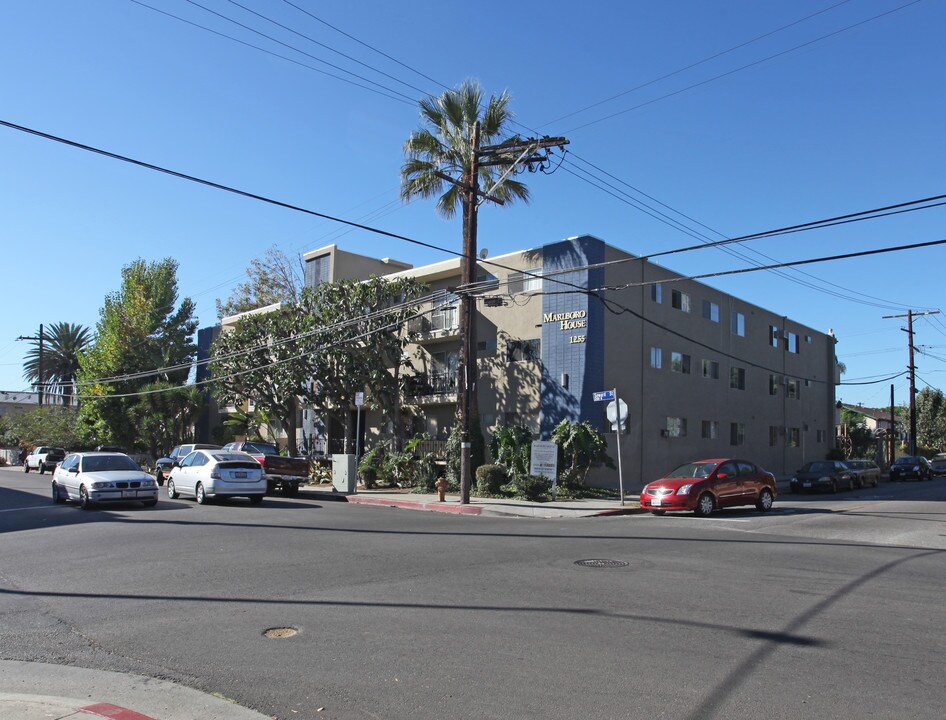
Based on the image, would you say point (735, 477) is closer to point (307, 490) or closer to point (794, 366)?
point (307, 490)

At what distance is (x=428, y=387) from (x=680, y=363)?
454 inches

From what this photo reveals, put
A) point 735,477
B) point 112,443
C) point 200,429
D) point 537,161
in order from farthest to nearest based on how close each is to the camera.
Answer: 1. point 200,429
2. point 112,443
3. point 537,161
4. point 735,477

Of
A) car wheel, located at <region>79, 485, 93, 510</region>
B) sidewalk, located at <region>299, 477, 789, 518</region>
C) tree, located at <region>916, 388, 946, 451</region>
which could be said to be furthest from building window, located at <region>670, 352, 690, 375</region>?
tree, located at <region>916, 388, 946, 451</region>

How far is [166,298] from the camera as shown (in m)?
49.2

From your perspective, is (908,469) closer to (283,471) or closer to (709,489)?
(709,489)

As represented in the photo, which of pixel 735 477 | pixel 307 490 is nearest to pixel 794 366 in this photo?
pixel 735 477

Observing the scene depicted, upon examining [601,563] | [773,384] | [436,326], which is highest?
[436,326]

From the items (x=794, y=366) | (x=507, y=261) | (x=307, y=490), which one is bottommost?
(x=307, y=490)

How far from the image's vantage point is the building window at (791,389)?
42.7 m

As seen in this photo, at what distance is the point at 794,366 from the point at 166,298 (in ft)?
135

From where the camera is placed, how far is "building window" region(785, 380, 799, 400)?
140 ft

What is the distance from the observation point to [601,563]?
10625 mm

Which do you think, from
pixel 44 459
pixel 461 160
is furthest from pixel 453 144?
pixel 44 459

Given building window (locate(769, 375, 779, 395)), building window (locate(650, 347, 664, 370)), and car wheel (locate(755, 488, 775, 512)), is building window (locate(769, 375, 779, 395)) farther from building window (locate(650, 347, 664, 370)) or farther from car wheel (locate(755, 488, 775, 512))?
car wheel (locate(755, 488, 775, 512))
